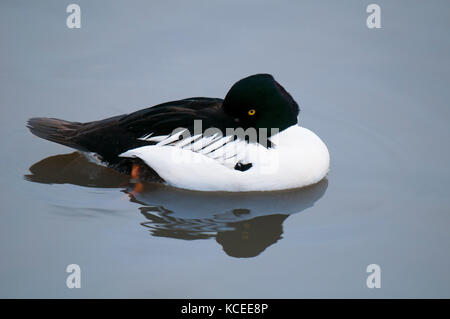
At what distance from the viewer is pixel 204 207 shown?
7461 mm

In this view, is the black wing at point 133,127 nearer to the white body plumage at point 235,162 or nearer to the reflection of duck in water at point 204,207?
the white body plumage at point 235,162

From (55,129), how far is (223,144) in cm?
222

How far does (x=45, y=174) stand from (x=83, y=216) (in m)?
1.12

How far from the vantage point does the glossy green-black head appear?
7.43 metres

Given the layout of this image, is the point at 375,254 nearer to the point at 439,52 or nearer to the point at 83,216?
the point at 83,216

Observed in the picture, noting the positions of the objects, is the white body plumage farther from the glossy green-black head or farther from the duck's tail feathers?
the duck's tail feathers

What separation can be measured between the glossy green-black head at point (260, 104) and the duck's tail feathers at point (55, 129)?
6.37 feet

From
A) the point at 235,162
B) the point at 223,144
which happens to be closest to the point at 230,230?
the point at 235,162

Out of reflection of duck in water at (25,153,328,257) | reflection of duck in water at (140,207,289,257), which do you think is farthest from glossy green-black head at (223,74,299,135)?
reflection of duck in water at (140,207,289,257)


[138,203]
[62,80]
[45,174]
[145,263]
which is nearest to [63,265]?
[145,263]

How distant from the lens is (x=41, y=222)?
7.13 m

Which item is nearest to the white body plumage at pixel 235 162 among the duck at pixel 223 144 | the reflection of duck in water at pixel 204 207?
the duck at pixel 223 144

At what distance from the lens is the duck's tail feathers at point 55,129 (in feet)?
26.5

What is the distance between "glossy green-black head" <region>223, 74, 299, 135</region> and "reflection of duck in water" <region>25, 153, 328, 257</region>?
819mm
